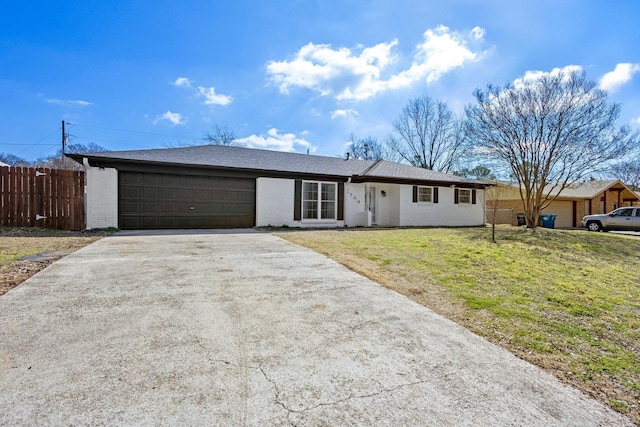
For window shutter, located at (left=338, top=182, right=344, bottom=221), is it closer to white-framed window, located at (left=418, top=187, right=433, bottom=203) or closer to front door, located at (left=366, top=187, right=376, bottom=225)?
front door, located at (left=366, top=187, right=376, bottom=225)

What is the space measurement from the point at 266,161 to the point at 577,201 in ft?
82.5

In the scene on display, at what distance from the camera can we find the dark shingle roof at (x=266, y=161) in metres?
11.1

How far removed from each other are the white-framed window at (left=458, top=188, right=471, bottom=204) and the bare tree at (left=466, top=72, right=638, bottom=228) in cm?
221

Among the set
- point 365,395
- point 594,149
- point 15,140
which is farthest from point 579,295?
point 15,140

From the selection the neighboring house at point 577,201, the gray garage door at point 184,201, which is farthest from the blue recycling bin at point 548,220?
the gray garage door at point 184,201

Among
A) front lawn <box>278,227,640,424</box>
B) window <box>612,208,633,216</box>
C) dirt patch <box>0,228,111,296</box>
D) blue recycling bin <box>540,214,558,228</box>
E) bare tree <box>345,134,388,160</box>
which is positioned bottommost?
front lawn <box>278,227,640,424</box>

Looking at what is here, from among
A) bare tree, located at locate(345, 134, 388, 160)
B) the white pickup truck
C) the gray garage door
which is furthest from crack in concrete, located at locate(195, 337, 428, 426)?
bare tree, located at locate(345, 134, 388, 160)

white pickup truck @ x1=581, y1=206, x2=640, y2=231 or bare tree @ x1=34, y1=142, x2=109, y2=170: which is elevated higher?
bare tree @ x1=34, y1=142, x2=109, y2=170

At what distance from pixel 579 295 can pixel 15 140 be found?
127 ft

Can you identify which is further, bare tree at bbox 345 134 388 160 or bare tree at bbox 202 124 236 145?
bare tree at bbox 345 134 388 160

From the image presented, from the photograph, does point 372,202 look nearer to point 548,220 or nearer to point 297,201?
point 297,201

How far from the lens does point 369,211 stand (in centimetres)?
1505

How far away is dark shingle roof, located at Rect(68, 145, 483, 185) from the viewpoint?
36.4 feet

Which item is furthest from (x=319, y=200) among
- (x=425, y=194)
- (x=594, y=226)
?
(x=594, y=226)
